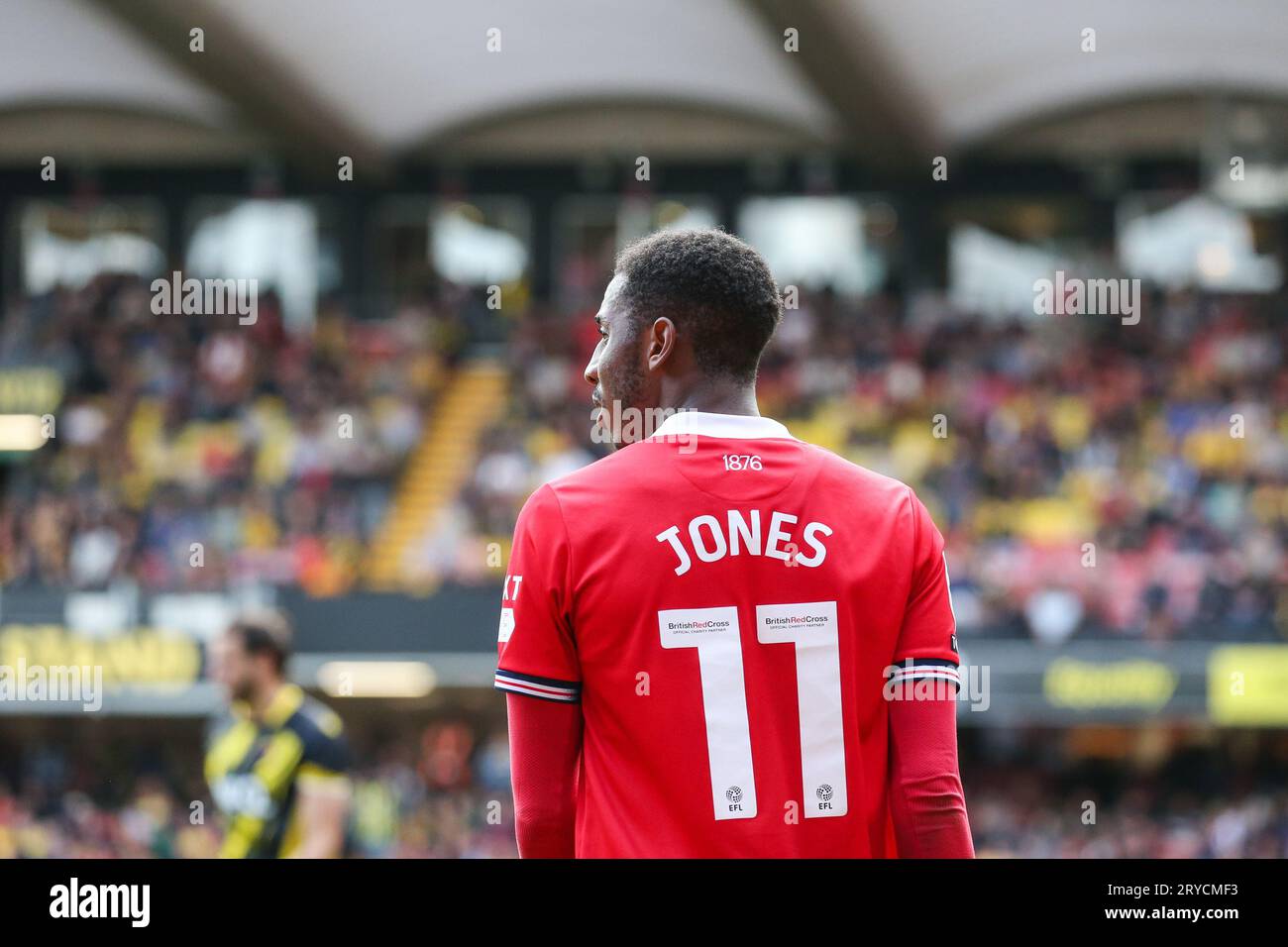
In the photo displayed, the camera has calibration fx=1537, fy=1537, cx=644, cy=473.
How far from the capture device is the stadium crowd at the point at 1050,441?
13562mm

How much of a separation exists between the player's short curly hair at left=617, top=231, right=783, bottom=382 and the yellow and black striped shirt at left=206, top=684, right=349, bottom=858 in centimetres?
323

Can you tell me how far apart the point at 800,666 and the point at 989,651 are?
11731 mm

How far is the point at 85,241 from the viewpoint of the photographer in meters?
21.3

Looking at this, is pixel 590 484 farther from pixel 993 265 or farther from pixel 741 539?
pixel 993 265

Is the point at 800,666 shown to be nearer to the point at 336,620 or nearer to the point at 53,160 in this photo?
the point at 336,620

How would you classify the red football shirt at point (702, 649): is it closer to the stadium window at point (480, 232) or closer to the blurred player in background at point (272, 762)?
the blurred player in background at point (272, 762)

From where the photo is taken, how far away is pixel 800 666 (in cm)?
216

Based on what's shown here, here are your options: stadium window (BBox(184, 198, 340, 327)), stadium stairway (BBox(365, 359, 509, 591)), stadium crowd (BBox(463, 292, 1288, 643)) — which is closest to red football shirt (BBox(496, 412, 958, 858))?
stadium crowd (BBox(463, 292, 1288, 643))

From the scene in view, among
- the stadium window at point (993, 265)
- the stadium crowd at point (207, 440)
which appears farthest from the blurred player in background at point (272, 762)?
the stadium window at point (993, 265)

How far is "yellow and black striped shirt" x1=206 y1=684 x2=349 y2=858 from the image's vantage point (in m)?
5.14

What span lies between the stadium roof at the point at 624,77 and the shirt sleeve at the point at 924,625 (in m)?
13.9

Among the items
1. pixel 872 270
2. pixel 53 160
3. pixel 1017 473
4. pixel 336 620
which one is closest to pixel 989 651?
pixel 1017 473

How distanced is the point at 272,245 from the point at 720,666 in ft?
66.3

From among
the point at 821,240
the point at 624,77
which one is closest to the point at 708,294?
the point at 624,77
